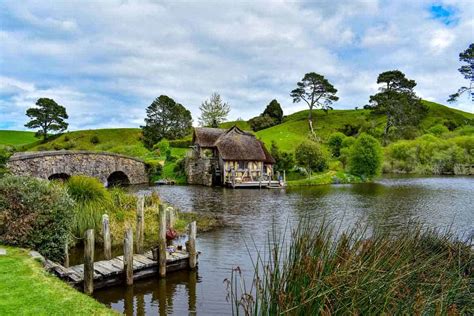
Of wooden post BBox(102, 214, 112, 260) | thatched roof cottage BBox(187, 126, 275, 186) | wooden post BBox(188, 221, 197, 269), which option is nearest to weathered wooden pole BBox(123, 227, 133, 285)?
wooden post BBox(102, 214, 112, 260)

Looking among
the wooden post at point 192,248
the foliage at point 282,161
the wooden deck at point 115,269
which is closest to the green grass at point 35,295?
the wooden deck at point 115,269

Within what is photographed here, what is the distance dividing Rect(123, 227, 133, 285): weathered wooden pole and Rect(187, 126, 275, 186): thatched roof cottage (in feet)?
109

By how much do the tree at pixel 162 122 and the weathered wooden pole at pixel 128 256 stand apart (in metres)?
69.0

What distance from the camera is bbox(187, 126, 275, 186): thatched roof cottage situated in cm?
4803

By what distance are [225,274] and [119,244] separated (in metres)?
5.96

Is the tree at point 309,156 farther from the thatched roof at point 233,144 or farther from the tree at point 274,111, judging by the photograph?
the tree at point 274,111

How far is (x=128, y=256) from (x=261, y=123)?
3325 inches

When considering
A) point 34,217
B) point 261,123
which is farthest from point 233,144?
point 261,123

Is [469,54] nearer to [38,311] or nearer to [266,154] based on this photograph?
[266,154]

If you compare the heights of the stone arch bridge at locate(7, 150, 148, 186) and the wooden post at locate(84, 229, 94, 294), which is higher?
the stone arch bridge at locate(7, 150, 148, 186)

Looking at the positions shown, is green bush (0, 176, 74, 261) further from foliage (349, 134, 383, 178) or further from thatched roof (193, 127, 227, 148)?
foliage (349, 134, 383, 178)

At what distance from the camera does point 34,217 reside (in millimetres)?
11750

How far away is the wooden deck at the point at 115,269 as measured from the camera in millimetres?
11164

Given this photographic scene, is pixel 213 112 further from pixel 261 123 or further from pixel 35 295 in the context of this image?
pixel 35 295
